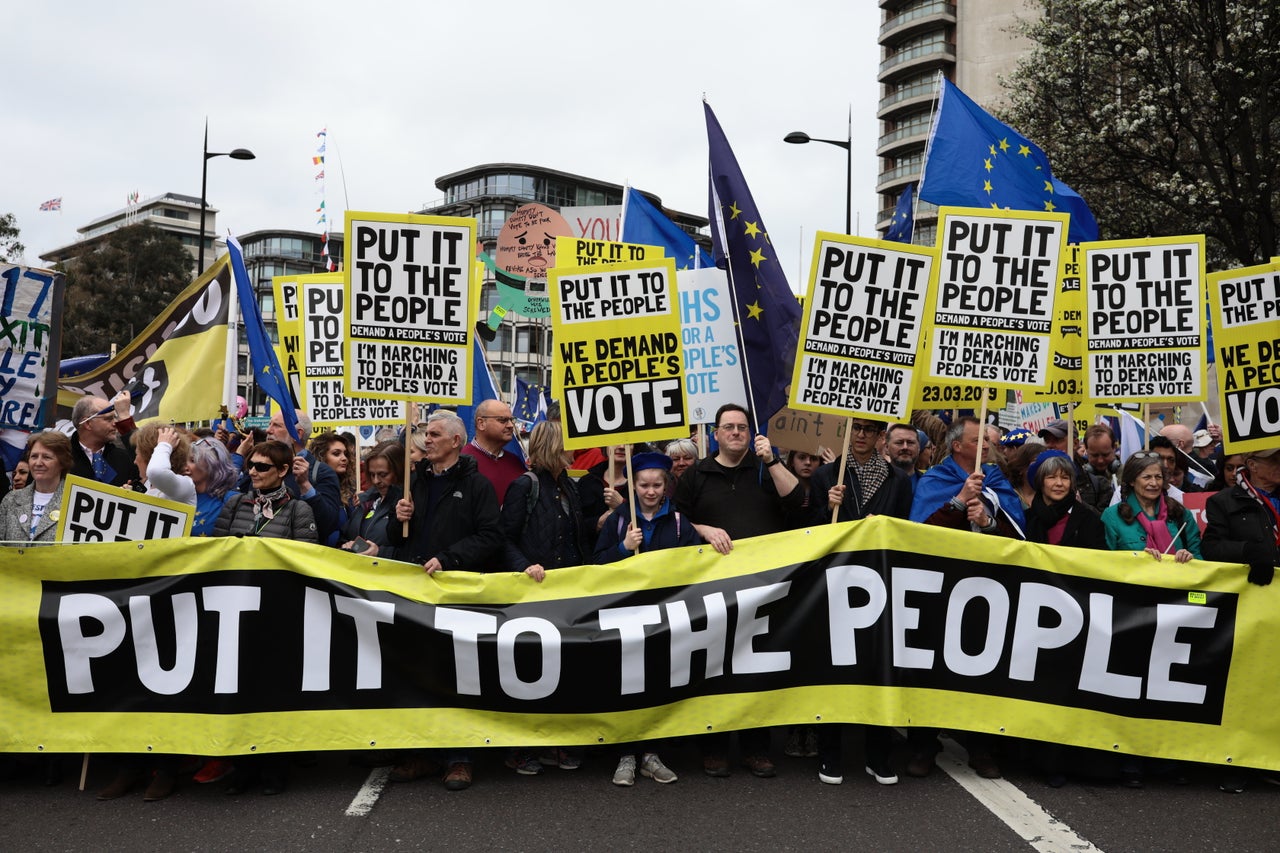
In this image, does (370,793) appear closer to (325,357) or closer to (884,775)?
(884,775)

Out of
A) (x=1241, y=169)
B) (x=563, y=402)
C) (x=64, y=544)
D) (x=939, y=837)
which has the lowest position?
(x=939, y=837)

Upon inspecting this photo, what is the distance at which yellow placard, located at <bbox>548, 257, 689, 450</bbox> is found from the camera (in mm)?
6230

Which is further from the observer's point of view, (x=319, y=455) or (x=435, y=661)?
(x=319, y=455)

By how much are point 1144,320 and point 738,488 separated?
142 inches

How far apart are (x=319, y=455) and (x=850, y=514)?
4.33 metres

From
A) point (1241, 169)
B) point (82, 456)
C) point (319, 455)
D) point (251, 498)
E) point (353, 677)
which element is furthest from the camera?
point (1241, 169)

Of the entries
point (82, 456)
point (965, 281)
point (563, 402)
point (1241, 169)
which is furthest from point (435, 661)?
point (1241, 169)

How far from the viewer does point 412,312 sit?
6.70 metres

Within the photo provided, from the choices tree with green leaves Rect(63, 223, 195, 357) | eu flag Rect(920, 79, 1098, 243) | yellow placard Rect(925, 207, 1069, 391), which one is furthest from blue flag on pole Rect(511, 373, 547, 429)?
tree with green leaves Rect(63, 223, 195, 357)

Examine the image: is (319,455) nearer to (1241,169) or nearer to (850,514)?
(850,514)

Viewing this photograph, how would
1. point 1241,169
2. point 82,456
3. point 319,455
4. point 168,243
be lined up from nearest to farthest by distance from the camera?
point 82,456 → point 319,455 → point 1241,169 → point 168,243

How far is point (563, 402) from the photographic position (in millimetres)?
6195

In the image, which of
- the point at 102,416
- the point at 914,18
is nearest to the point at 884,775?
the point at 102,416

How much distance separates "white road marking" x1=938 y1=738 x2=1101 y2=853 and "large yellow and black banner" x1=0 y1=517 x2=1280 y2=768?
32cm
